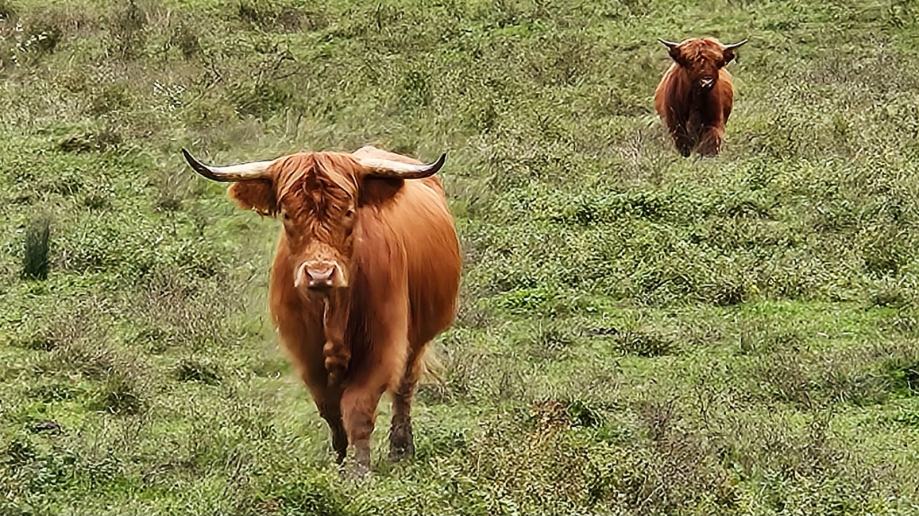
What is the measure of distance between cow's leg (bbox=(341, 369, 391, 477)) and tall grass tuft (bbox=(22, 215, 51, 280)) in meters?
3.83

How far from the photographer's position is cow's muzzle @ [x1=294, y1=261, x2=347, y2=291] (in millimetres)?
5594

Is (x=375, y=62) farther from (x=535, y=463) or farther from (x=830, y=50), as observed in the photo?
(x=535, y=463)

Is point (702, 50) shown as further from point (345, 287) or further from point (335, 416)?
point (345, 287)

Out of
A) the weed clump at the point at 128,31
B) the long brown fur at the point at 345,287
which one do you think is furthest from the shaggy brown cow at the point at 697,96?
the long brown fur at the point at 345,287

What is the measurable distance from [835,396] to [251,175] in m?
3.06

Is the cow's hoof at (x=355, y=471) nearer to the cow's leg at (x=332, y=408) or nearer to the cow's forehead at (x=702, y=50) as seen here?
the cow's leg at (x=332, y=408)

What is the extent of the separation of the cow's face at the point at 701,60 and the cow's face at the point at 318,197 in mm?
8667

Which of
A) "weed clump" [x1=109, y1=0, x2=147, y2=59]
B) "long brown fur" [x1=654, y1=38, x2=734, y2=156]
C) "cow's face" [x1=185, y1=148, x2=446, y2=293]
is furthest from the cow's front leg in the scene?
"weed clump" [x1=109, y1=0, x2=147, y2=59]

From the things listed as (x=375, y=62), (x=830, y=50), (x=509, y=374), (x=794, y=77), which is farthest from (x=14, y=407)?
(x=830, y=50)

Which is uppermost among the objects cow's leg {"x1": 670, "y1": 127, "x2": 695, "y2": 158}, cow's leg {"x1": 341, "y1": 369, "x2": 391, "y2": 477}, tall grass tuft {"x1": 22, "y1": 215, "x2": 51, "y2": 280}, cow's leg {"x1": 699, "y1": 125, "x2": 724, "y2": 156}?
cow's leg {"x1": 341, "y1": 369, "x2": 391, "y2": 477}

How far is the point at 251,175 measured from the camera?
600 centimetres

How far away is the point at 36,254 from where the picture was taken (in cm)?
945

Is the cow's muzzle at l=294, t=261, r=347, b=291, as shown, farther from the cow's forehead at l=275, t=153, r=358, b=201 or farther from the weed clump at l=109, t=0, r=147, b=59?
the weed clump at l=109, t=0, r=147, b=59

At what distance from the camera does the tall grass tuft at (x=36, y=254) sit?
9398 mm
